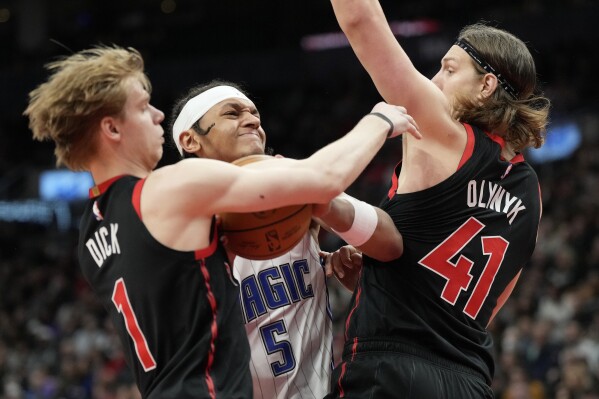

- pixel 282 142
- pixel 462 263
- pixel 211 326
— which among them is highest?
pixel 211 326

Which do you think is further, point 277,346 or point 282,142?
point 282,142

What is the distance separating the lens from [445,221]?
14.4 feet

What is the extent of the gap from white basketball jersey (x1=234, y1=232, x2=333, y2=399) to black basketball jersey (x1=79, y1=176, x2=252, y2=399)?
1070 millimetres

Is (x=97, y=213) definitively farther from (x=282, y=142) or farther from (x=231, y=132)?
(x=282, y=142)

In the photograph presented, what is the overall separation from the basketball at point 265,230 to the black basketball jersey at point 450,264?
70 cm

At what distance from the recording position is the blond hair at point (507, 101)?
14.9 ft

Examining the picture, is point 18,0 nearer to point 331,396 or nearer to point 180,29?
point 180,29

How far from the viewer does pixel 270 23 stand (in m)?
29.0

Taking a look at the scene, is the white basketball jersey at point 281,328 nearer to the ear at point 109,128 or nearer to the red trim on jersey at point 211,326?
the red trim on jersey at point 211,326

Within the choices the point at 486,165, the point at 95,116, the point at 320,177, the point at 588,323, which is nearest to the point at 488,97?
the point at 486,165

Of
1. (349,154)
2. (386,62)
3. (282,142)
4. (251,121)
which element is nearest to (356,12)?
(386,62)

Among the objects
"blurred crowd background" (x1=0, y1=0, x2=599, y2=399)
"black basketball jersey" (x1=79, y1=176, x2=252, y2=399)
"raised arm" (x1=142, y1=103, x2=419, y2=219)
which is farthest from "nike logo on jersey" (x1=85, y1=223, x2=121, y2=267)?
"blurred crowd background" (x1=0, y1=0, x2=599, y2=399)

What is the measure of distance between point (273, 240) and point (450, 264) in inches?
38.7

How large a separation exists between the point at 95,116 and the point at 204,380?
1154mm
